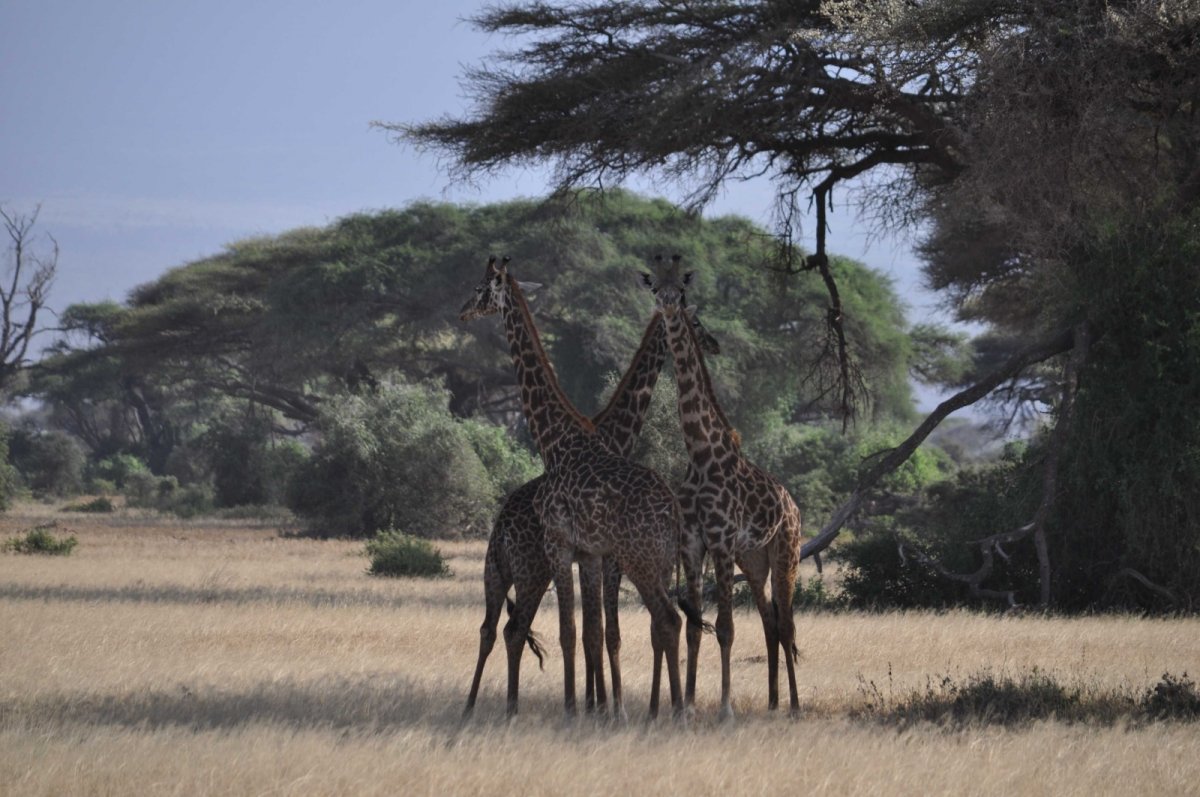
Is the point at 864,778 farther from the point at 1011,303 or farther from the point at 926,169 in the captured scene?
the point at 1011,303

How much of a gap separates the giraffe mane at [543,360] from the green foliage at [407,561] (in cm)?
1004

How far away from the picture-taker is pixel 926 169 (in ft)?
60.3

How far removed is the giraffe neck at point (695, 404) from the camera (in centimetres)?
931

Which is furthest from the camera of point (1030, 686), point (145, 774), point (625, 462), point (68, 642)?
point (68, 642)

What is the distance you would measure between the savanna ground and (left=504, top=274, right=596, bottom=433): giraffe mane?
183cm

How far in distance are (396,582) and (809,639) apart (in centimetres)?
709

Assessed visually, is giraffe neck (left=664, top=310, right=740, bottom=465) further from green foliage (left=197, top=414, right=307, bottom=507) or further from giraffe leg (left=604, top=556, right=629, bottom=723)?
green foliage (left=197, top=414, right=307, bottom=507)

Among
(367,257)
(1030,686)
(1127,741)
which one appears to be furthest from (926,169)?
(367,257)

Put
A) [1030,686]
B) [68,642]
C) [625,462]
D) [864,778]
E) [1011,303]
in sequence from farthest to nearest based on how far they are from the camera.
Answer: [1011,303], [68,642], [1030,686], [625,462], [864,778]

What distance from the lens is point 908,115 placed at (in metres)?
16.0

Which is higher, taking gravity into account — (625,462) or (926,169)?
(926,169)

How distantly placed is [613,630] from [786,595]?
1.33m

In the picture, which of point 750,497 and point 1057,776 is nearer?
point 1057,776

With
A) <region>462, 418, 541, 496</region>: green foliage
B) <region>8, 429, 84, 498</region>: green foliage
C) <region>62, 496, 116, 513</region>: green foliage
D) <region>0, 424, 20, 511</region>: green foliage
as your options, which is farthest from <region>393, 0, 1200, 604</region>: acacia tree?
<region>8, 429, 84, 498</region>: green foliage
